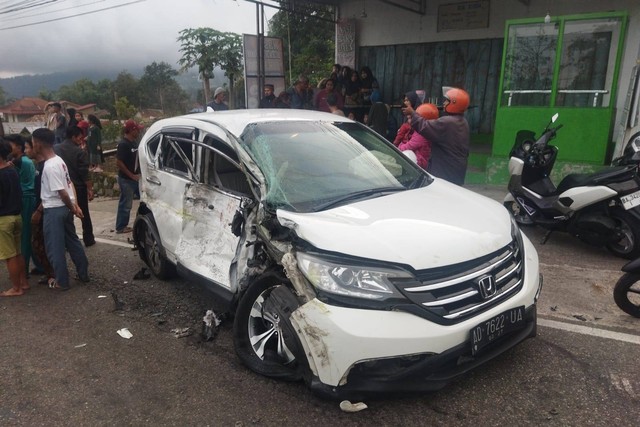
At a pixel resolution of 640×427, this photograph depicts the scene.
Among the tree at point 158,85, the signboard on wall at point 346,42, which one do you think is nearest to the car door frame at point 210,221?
the signboard on wall at point 346,42

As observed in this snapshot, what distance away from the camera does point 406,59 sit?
11.0m

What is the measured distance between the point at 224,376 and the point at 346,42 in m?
10.1

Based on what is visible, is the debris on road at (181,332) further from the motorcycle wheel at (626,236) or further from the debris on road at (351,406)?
the motorcycle wheel at (626,236)

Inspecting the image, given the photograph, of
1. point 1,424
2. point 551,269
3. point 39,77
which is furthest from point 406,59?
point 39,77

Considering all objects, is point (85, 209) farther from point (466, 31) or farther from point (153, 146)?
point (466, 31)

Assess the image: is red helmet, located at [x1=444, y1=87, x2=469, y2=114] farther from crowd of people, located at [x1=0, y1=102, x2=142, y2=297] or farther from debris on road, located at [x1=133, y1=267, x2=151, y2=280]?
crowd of people, located at [x1=0, y1=102, x2=142, y2=297]

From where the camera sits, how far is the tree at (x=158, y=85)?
130 ft

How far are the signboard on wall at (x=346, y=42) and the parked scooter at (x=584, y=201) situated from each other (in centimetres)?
681

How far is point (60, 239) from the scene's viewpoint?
476 cm

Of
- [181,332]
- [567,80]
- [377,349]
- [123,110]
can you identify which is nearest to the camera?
[377,349]

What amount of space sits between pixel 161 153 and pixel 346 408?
3195mm

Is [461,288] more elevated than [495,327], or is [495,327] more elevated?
[461,288]

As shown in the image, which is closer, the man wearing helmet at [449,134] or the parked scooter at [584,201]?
the parked scooter at [584,201]

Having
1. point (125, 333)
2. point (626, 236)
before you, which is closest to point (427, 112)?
point (626, 236)
